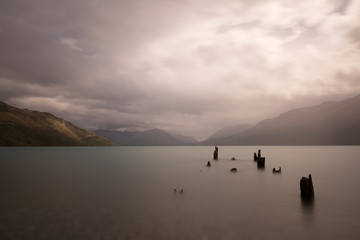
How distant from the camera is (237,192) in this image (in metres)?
36.5

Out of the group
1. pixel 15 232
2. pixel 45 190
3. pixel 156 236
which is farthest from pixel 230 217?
pixel 45 190

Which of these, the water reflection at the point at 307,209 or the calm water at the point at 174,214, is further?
the water reflection at the point at 307,209

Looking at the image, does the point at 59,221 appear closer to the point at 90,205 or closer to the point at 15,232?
the point at 15,232

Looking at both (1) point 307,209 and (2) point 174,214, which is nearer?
(2) point 174,214

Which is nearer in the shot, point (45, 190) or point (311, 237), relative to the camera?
point (311, 237)

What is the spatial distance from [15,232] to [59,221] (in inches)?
132

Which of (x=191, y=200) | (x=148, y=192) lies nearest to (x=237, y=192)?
(x=191, y=200)

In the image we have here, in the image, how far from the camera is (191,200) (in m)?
30.6

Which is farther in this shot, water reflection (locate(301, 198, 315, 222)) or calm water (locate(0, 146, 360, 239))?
water reflection (locate(301, 198, 315, 222))

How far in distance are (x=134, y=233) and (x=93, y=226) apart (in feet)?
12.7

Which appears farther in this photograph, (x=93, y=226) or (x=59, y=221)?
(x=59, y=221)

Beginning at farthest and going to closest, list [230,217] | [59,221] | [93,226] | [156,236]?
[230,217] < [59,221] < [93,226] < [156,236]

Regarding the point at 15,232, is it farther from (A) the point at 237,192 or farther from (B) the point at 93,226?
(A) the point at 237,192

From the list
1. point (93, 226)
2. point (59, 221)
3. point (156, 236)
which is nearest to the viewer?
point (156, 236)
